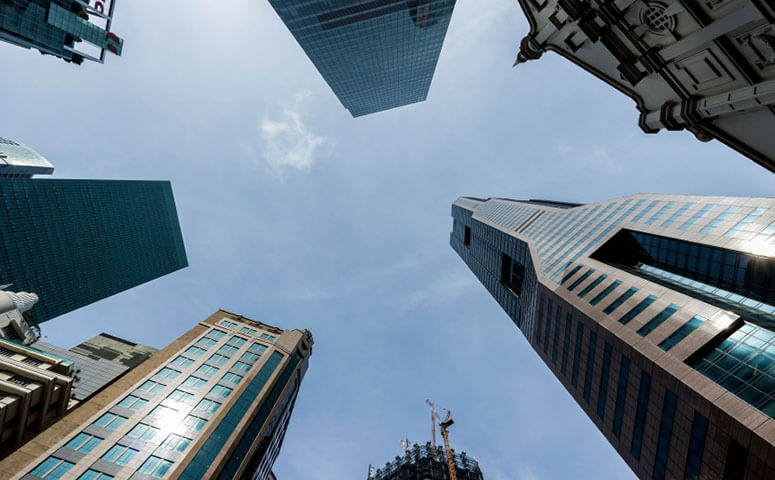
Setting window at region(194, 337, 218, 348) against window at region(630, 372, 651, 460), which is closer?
window at region(630, 372, 651, 460)

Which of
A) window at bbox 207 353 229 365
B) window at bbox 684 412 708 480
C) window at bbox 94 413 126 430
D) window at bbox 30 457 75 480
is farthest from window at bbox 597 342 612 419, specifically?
window at bbox 30 457 75 480

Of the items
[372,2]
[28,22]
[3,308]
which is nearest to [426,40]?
[372,2]

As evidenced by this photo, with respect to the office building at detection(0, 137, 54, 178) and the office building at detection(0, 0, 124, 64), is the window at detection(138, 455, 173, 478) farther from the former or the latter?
the office building at detection(0, 137, 54, 178)

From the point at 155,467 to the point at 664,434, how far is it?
5453 cm

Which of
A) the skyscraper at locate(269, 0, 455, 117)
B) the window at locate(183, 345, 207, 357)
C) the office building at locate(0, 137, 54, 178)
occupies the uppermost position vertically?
the skyscraper at locate(269, 0, 455, 117)

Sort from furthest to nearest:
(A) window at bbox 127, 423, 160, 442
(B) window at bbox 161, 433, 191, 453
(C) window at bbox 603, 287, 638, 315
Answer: (C) window at bbox 603, 287, 638, 315 → (A) window at bbox 127, 423, 160, 442 → (B) window at bbox 161, 433, 191, 453

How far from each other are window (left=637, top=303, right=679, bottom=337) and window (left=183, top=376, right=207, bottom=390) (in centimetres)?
5957

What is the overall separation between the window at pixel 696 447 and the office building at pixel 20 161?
210015mm

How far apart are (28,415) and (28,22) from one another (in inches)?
3793

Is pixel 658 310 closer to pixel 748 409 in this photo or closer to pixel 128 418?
pixel 748 409

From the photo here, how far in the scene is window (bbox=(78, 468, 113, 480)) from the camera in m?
36.3

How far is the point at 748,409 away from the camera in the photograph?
27.1 meters

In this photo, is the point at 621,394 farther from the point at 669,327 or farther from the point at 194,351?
the point at 194,351

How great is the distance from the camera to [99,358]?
102 m
